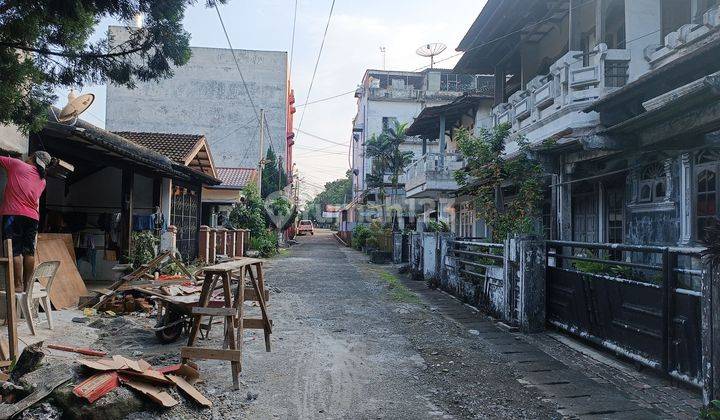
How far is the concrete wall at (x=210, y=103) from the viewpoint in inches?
1308

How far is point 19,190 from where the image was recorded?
18.1 feet

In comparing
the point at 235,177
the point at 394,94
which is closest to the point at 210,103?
the point at 235,177

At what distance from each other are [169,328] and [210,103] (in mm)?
30329

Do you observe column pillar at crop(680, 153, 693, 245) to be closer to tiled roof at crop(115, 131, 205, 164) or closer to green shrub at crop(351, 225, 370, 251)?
tiled roof at crop(115, 131, 205, 164)

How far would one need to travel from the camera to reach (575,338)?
6285 mm

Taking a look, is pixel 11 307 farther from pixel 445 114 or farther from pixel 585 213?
pixel 445 114

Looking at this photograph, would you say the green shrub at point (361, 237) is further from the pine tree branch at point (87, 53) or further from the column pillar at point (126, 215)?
the pine tree branch at point (87, 53)

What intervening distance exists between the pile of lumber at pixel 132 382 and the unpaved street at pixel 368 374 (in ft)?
0.64

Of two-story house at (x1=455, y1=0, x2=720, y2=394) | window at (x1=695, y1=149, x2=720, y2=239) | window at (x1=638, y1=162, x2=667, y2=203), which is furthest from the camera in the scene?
window at (x1=638, y1=162, x2=667, y2=203)

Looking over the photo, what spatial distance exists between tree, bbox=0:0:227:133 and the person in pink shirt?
120cm

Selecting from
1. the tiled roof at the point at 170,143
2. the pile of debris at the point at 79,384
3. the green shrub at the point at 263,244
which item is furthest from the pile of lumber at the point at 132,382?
the green shrub at the point at 263,244

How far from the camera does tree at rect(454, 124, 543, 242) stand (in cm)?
909

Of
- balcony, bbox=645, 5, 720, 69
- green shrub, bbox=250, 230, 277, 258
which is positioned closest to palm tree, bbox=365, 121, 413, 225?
green shrub, bbox=250, 230, 277, 258

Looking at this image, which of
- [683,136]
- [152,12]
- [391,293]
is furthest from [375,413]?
[391,293]
